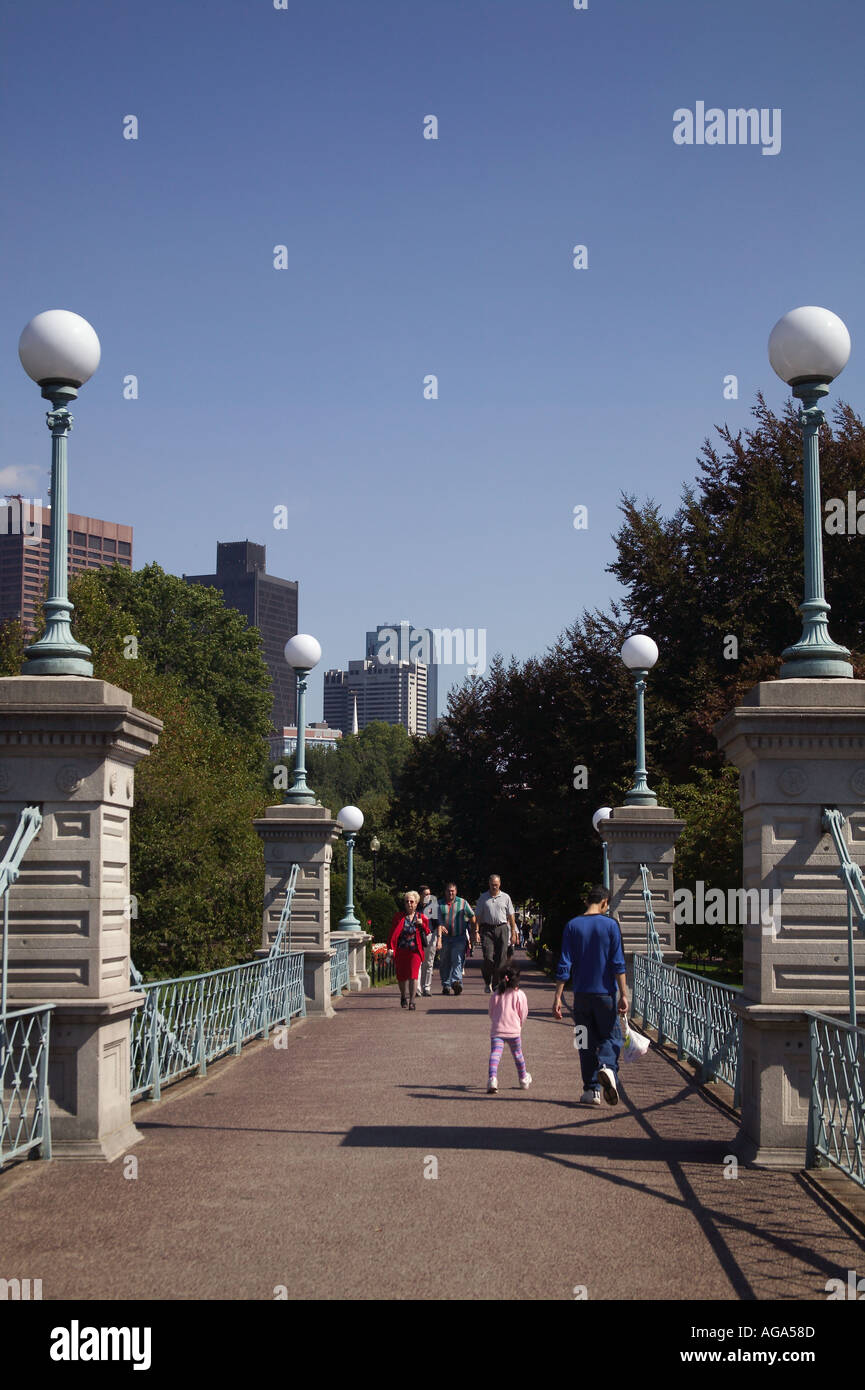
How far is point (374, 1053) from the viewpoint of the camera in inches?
526

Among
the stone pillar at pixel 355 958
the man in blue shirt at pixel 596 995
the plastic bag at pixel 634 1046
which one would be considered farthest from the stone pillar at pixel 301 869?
the plastic bag at pixel 634 1046

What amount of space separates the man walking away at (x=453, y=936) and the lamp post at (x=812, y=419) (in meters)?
13.2

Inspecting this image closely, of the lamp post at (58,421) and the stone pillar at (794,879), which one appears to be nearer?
the stone pillar at (794,879)

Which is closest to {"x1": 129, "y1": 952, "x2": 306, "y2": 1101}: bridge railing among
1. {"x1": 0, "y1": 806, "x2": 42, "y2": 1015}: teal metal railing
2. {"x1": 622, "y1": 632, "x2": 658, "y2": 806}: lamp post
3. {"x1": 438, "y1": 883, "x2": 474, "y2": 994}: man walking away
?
{"x1": 0, "y1": 806, "x2": 42, "y2": 1015}: teal metal railing

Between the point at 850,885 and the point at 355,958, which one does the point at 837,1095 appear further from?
the point at 355,958

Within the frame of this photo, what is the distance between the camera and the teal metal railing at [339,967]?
848 inches

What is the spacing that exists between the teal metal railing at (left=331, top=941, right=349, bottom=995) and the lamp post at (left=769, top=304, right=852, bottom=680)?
1358 cm

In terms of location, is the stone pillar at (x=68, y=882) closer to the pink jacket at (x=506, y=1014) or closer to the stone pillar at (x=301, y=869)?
the pink jacket at (x=506, y=1014)

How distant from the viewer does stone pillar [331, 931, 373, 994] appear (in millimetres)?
24078

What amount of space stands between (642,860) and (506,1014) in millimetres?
6844

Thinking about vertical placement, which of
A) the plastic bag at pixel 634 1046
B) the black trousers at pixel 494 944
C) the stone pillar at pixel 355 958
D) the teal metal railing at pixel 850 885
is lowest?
the stone pillar at pixel 355 958

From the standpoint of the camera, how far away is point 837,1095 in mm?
7250

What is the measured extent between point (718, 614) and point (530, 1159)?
966 inches

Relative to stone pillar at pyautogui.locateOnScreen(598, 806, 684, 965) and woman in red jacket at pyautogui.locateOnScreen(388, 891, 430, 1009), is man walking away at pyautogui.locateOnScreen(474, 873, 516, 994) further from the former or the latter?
woman in red jacket at pyautogui.locateOnScreen(388, 891, 430, 1009)
